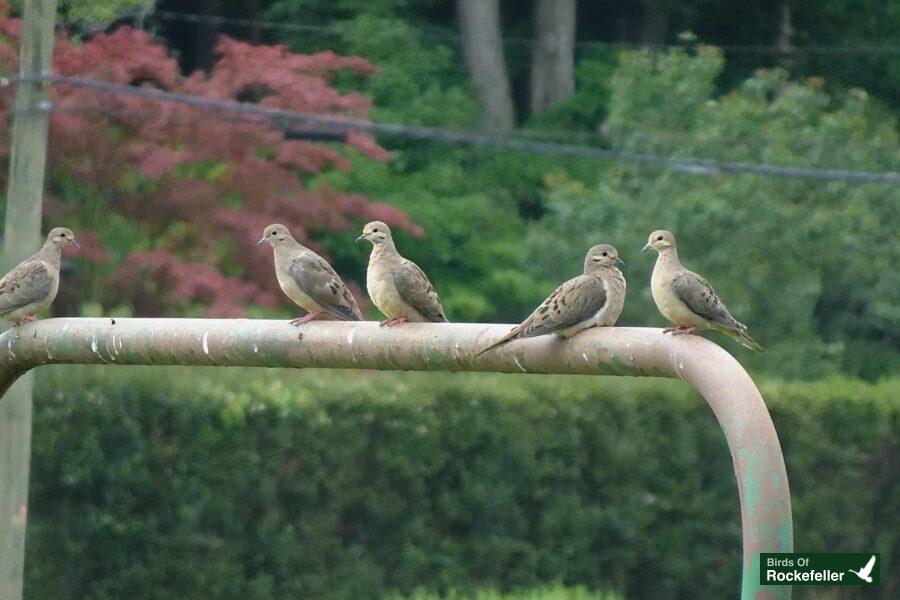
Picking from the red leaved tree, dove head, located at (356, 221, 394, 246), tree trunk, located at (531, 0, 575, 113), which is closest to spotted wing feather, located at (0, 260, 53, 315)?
dove head, located at (356, 221, 394, 246)

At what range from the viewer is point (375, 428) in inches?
422

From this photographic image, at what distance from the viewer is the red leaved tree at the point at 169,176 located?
37.7ft

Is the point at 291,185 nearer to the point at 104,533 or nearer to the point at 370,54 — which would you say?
the point at 104,533

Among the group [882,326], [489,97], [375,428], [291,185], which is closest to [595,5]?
[489,97]

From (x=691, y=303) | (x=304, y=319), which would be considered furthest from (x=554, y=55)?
(x=691, y=303)

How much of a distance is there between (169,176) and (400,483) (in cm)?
309

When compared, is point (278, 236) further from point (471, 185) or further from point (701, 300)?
point (471, 185)

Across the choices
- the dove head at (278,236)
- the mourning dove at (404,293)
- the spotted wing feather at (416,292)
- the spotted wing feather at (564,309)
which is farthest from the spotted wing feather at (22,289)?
the spotted wing feather at (564,309)

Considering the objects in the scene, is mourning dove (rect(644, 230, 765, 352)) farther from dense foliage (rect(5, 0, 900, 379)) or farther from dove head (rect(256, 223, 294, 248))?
dense foliage (rect(5, 0, 900, 379))

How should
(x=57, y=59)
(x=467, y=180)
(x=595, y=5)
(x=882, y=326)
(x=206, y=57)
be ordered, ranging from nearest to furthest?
(x=57, y=59), (x=882, y=326), (x=467, y=180), (x=206, y=57), (x=595, y=5)

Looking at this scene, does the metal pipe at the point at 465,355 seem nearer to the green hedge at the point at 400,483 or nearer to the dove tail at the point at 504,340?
the dove tail at the point at 504,340

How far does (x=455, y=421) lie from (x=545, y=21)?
12074mm

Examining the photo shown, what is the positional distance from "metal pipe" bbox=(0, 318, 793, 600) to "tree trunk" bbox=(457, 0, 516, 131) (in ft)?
52.6

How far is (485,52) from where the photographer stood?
69.1 feet
